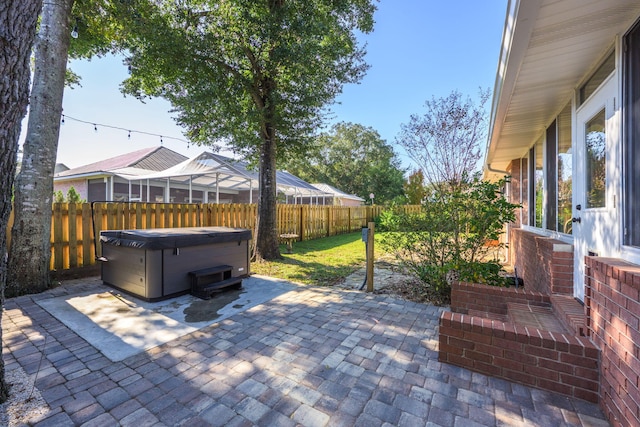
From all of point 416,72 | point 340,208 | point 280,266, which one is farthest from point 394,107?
point 280,266

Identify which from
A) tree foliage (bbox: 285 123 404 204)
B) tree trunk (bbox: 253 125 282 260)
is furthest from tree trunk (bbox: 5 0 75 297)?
tree foliage (bbox: 285 123 404 204)

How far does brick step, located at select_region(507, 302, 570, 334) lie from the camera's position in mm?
2607

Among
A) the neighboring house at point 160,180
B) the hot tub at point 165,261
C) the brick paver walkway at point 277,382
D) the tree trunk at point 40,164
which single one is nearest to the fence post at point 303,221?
the neighboring house at point 160,180

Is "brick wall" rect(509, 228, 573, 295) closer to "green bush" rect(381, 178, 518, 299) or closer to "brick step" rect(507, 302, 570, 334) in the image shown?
"brick step" rect(507, 302, 570, 334)

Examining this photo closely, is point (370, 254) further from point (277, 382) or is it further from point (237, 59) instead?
point (237, 59)

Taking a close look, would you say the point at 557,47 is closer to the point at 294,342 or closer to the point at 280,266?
the point at 294,342

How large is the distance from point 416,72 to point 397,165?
2632 centimetres

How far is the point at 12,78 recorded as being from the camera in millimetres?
1656

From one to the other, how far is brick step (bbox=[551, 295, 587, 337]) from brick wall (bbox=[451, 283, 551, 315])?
0.63ft

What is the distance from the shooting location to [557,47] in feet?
8.04

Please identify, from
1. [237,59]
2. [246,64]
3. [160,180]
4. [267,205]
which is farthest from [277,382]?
[160,180]

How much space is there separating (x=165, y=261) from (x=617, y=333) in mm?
4620

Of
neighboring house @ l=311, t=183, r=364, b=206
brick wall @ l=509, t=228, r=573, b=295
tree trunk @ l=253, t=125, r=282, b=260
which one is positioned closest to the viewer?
brick wall @ l=509, t=228, r=573, b=295

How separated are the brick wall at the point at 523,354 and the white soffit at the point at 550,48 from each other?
231 centimetres
